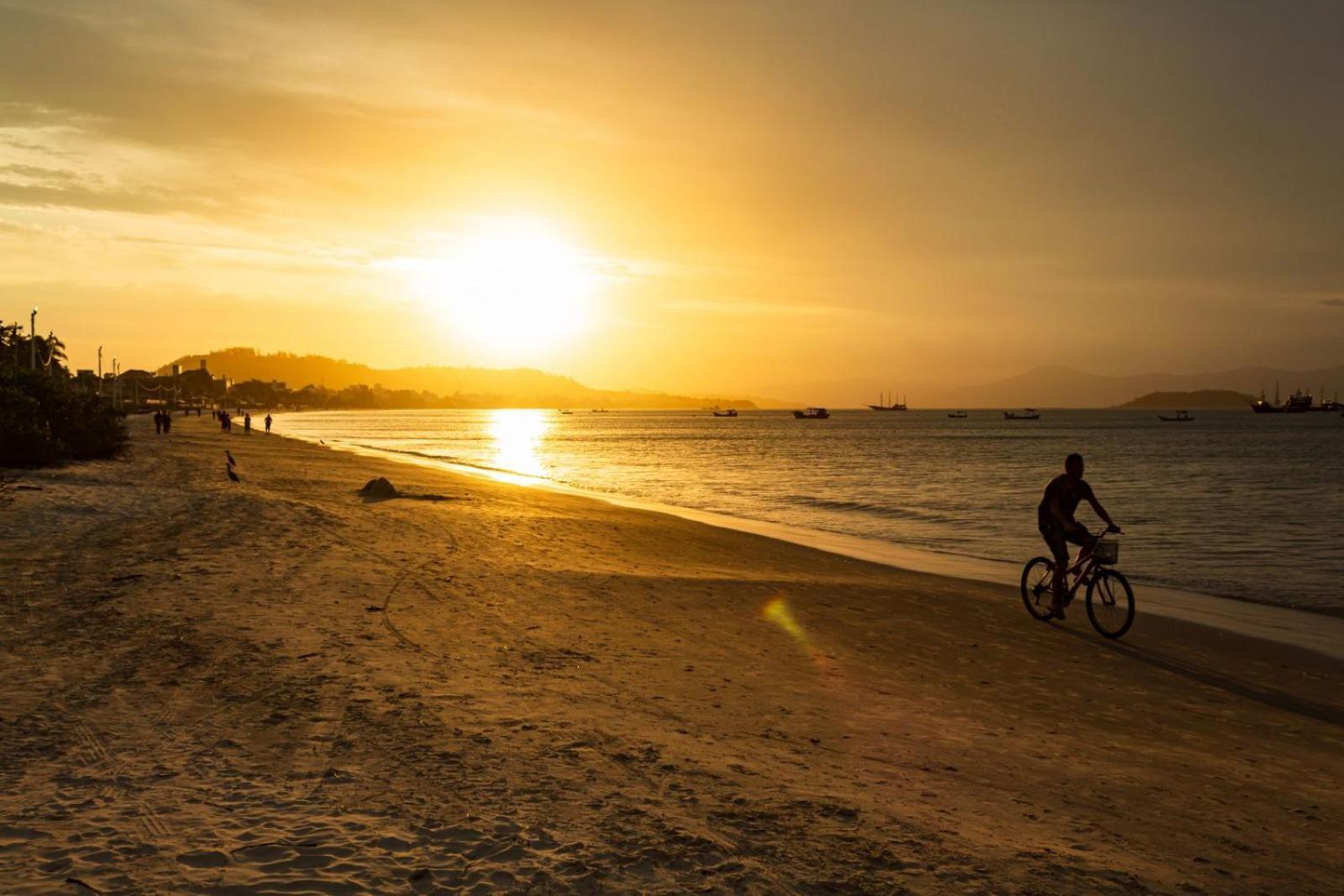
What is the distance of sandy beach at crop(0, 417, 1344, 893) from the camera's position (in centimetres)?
498

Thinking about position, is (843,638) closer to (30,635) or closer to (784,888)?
(784,888)

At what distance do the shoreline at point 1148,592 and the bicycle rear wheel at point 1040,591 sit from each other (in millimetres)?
2939

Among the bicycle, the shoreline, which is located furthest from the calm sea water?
the bicycle

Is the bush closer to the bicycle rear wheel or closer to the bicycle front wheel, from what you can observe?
the bicycle rear wheel

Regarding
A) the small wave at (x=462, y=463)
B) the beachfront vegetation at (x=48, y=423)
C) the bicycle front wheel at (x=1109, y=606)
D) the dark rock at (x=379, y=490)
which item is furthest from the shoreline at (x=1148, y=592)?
the small wave at (x=462, y=463)

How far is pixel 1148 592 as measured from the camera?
1764 cm

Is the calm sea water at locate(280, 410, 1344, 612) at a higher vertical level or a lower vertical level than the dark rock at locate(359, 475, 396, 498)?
lower

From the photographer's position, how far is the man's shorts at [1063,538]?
39.9 feet

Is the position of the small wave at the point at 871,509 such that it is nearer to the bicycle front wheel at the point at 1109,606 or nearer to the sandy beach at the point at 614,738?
the sandy beach at the point at 614,738

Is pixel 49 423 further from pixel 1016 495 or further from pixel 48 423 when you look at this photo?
pixel 1016 495

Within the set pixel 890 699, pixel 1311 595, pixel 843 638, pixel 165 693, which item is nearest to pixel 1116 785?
pixel 890 699

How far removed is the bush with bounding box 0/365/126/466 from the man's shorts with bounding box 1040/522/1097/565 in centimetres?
2977

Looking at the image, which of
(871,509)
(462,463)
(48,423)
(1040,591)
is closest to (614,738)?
(1040,591)

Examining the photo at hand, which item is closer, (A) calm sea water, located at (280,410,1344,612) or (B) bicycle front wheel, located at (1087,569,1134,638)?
(B) bicycle front wheel, located at (1087,569,1134,638)
